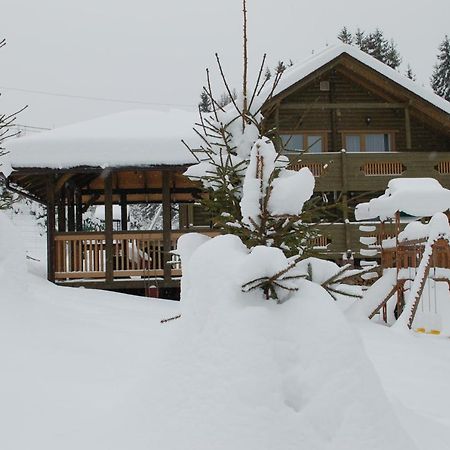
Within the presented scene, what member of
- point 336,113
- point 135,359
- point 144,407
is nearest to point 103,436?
point 144,407

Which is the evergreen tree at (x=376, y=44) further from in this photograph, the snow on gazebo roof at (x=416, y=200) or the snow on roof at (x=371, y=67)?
the snow on gazebo roof at (x=416, y=200)

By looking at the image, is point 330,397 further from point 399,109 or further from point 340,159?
point 399,109

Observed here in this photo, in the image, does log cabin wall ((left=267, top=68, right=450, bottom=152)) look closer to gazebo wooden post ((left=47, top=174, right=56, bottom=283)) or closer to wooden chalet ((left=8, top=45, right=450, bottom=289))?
wooden chalet ((left=8, top=45, right=450, bottom=289))

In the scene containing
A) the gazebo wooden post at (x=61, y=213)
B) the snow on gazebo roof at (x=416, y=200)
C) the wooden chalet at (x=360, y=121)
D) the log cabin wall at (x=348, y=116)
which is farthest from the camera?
the log cabin wall at (x=348, y=116)

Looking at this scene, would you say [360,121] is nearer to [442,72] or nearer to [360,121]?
[360,121]

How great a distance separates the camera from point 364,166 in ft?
57.2

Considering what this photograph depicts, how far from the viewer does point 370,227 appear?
52.5 feet

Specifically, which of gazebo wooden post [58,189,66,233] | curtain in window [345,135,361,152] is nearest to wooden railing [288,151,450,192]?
curtain in window [345,135,361,152]

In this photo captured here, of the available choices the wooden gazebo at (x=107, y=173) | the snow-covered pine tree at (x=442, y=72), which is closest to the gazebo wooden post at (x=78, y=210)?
the wooden gazebo at (x=107, y=173)

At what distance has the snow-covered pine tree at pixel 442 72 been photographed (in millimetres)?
46625

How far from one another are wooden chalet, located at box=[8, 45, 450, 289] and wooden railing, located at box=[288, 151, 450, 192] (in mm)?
30

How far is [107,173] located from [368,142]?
34.3 feet

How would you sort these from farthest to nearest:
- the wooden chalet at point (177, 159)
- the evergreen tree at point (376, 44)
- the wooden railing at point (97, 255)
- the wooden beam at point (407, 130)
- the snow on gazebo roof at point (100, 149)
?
the evergreen tree at point (376, 44), the wooden beam at point (407, 130), the wooden railing at point (97, 255), the wooden chalet at point (177, 159), the snow on gazebo roof at point (100, 149)

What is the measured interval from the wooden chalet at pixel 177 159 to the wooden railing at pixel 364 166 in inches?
1.2
